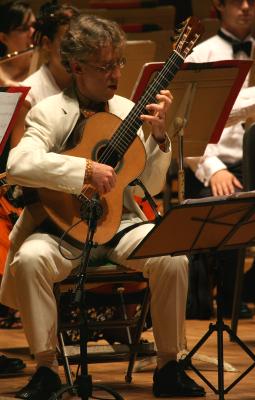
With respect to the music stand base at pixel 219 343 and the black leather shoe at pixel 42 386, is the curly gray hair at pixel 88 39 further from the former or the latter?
the black leather shoe at pixel 42 386

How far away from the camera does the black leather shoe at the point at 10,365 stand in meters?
4.01

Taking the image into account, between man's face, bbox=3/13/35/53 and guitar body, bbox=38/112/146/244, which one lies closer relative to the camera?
guitar body, bbox=38/112/146/244

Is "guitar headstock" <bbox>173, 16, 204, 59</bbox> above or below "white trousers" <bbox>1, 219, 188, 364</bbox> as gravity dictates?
above

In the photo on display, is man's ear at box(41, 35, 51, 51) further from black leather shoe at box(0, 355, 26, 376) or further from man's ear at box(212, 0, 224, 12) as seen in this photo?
black leather shoe at box(0, 355, 26, 376)

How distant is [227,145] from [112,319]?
172 centimetres

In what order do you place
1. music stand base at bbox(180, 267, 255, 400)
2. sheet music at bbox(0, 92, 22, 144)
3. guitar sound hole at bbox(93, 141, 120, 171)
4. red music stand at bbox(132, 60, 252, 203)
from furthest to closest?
red music stand at bbox(132, 60, 252, 203), guitar sound hole at bbox(93, 141, 120, 171), sheet music at bbox(0, 92, 22, 144), music stand base at bbox(180, 267, 255, 400)

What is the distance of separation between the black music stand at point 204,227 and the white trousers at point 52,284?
0.95 feet

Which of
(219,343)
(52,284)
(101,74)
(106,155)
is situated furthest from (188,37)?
(219,343)

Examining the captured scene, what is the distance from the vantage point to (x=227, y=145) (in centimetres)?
554

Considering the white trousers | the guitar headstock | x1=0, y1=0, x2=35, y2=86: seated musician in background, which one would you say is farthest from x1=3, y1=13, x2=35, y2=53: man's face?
the white trousers

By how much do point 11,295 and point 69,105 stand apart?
75cm

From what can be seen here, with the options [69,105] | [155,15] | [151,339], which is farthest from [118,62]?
[155,15]

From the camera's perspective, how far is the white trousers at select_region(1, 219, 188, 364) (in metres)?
3.40

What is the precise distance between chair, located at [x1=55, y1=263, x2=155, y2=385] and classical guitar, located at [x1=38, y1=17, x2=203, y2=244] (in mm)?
196
